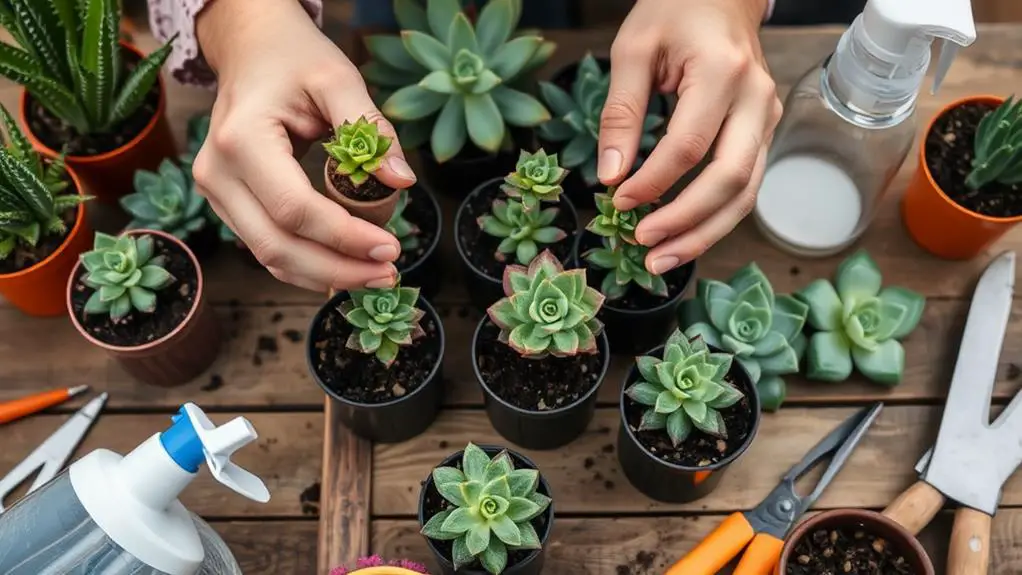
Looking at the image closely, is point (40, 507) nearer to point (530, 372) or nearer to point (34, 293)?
point (34, 293)

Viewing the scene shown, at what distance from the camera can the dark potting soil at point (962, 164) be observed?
1.08 m

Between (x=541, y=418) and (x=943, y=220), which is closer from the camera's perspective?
(x=541, y=418)

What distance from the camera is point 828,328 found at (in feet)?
3.49

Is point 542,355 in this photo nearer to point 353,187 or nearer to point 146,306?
point 353,187

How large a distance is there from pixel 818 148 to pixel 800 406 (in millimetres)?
318

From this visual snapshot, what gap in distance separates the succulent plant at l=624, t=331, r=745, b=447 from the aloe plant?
62 centimetres

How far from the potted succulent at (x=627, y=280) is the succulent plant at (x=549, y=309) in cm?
7

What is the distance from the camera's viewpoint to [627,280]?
97 centimetres

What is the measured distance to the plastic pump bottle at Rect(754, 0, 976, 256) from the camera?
93cm

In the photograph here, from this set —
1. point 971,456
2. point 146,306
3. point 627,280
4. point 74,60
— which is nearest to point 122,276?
point 146,306

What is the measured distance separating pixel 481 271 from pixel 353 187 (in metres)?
0.25

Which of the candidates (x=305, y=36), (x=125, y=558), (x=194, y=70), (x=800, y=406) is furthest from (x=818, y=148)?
(x=125, y=558)

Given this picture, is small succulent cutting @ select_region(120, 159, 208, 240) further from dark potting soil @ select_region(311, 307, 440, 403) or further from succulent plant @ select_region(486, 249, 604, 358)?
succulent plant @ select_region(486, 249, 604, 358)

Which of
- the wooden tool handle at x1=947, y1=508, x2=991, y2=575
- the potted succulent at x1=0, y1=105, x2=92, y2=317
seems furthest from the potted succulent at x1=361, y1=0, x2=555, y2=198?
the wooden tool handle at x1=947, y1=508, x2=991, y2=575
